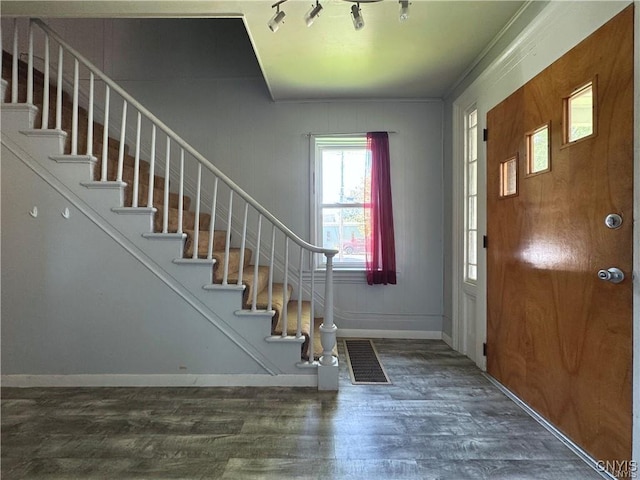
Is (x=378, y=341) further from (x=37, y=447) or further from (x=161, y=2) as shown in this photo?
(x=161, y=2)

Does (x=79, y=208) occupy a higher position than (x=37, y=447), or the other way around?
(x=79, y=208)

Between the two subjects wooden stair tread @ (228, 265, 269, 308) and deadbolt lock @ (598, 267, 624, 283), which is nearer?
deadbolt lock @ (598, 267, 624, 283)

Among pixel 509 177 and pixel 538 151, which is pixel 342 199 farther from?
pixel 538 151

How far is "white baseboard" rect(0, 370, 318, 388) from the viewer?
236 cm

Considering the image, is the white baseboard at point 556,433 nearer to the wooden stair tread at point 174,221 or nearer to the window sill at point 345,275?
the window sill at point 345,275

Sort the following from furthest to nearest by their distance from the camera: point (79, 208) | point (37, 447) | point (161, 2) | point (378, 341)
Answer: point (378, 341) < point (79, 208) < point (161, 2) < point (37, 447)

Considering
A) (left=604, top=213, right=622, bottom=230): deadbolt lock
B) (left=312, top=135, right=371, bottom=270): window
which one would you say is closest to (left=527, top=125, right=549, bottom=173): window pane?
(left=604, top=213, right=622, bottom=230): deadbolt lock

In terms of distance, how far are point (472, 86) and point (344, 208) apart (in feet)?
5.11

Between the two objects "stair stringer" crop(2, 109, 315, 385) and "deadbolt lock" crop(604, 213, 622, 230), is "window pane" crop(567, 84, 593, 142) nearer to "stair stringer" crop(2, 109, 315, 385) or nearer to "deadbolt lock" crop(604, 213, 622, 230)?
"deadbolt lock" crop(604, 213, 622, 230)

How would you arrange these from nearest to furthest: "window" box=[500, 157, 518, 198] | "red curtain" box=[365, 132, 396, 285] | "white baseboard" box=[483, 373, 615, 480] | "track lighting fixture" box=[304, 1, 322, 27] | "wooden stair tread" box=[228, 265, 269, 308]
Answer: "white baseboard" box=[483, 373, 615, 480]
"track lighting fixture" box=[304, 1, 322, 27]
"window" box=[500, 157, 518, 198]
"wooden stair tread" box=[228, 265, 269, 308]
"red curtain" box=[365, 132, 396, 285]

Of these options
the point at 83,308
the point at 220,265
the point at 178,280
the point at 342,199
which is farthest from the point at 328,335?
the point at 83,308

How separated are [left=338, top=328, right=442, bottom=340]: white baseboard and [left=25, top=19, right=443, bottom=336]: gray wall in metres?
0.04

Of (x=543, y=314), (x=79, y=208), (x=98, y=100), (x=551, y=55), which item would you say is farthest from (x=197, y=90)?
(x=543, y=314)

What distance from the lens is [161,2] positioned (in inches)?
78.9
